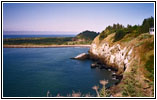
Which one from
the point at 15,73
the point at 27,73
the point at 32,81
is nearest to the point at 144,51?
the point at 32,81

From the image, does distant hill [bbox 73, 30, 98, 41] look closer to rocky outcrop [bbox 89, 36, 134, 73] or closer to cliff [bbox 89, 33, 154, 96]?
rocky outcrop [bbox 89, 36, 134, 73]

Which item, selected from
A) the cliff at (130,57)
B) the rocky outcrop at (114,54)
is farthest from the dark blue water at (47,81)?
the cliff at (130,57)

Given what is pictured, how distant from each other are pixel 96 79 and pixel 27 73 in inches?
525

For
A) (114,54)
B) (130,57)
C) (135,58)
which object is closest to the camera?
(135,58)

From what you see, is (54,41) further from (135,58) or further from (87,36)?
(135,58)

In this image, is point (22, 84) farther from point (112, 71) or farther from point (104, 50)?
point (104, 50)

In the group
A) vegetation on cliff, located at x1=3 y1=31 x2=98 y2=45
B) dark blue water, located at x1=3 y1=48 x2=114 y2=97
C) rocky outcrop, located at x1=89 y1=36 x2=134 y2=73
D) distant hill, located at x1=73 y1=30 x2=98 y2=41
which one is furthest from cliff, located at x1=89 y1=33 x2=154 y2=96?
distant hill, located at x1=73 y1=30 x2=98 y2=41

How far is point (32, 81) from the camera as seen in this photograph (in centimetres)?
3228

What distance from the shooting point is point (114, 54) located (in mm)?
43469

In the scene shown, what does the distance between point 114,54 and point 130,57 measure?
28.6 feet

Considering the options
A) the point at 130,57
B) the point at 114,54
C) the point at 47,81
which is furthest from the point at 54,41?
the point at 130,57

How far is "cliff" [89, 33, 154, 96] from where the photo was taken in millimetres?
21684

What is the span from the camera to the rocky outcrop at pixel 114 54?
3686 cm

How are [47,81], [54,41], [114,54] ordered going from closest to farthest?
[47,81] → [114,54] → [54,41]
